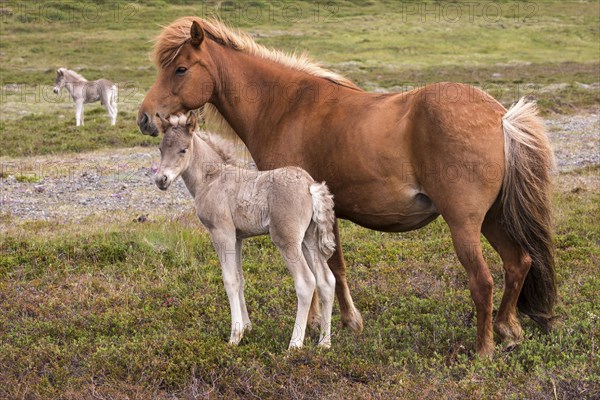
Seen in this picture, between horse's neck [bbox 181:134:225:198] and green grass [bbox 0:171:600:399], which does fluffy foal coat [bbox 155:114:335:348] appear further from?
green grass [bbox 0:171:600:399]

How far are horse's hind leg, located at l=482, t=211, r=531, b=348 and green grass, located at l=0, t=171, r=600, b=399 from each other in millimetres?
252

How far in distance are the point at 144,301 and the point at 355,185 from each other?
3.05 meters

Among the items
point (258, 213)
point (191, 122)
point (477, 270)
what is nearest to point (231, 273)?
point (258, 213)

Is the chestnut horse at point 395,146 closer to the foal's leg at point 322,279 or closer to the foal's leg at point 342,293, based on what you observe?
the foal's leg at point 342,293

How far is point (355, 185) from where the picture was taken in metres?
6.80

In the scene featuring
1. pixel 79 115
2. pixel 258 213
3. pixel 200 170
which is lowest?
pixel 79 115

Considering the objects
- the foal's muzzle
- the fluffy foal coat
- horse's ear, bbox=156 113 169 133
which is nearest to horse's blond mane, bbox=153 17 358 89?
horse's ear, bbox=156 113 169 133

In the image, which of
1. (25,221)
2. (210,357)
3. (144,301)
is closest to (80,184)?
(25,221)

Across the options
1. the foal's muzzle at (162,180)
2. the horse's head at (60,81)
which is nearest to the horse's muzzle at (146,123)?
the foal's muzzle at (162,180)

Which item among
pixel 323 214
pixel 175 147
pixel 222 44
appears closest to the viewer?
pixel 323 214

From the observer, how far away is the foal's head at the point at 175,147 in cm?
681

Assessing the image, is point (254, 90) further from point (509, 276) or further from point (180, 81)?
point (509, 276)

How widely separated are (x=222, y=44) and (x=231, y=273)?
2561 mm

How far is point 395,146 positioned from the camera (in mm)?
6547
